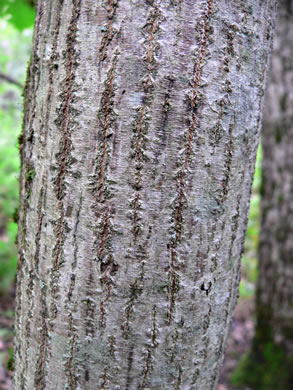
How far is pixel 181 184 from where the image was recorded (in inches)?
34.9

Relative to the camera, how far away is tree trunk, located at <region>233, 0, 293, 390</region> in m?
3.32

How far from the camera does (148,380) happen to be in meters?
0.96

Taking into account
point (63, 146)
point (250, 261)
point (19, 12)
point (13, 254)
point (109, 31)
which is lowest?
point (250, 261)

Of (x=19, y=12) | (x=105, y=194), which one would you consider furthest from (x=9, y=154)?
(x=105, y=194)

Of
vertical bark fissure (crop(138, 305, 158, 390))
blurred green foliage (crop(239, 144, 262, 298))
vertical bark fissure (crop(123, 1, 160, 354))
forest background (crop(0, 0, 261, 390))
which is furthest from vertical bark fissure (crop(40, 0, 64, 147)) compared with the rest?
blurred green foliage (crop(239, 144, 262, 298))

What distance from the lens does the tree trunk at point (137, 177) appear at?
85 cm

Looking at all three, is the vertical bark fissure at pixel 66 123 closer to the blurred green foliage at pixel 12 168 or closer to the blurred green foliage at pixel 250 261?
the blurred green foliage at pixel 12 168

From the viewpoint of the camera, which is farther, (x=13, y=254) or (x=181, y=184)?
(x=13, y=254)

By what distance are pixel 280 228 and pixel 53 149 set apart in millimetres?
3014

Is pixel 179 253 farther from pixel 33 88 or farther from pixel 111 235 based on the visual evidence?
pixel 33 88

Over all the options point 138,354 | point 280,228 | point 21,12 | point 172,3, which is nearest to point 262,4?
point 172,3

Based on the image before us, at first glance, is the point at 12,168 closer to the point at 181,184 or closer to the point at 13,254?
the point at 13,254

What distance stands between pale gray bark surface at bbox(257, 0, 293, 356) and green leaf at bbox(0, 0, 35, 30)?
2226 millimetres

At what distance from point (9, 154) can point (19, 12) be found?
12.7ft
